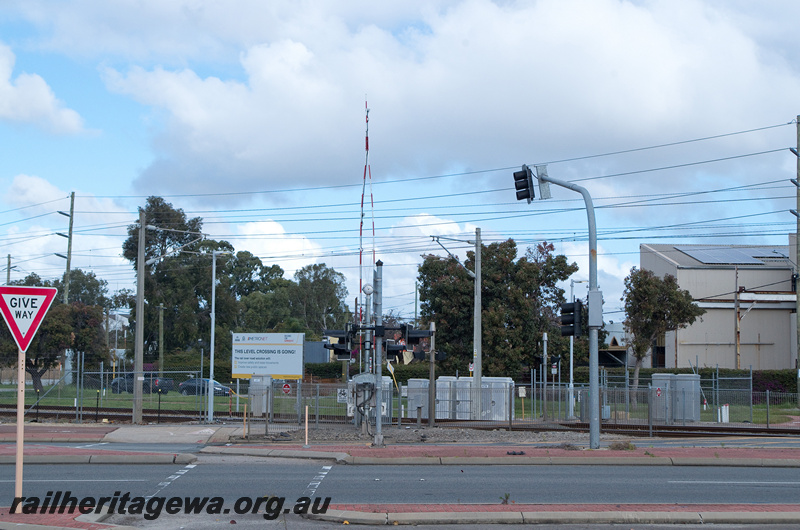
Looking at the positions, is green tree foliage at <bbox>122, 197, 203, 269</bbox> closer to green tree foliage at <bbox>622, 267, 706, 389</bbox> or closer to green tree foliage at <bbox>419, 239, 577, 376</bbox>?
green tree foliage at <bbox>419, 239, 577, 376</bbox>

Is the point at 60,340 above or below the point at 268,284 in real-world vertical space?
below

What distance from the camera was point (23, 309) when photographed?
1033cm

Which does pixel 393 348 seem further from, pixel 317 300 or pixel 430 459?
pixel 317 300

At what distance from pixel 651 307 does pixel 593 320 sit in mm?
27984

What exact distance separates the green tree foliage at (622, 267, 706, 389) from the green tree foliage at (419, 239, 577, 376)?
23.6 ft

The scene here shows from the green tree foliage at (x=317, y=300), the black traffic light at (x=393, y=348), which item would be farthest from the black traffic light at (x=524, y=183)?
the green tree foliage at (x=317, y=300)

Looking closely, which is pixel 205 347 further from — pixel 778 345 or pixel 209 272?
pixel 778 345

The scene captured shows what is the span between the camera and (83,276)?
367 feet

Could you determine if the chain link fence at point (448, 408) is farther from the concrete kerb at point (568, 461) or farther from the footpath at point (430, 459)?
the concrete kerb at point (568, 461)

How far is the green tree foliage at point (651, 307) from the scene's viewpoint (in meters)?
45.6

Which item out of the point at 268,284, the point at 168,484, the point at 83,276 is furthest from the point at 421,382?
the point at 83,276

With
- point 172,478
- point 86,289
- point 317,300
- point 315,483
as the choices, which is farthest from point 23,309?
point 86,289

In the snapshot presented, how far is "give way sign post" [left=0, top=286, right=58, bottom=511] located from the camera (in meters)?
10.2

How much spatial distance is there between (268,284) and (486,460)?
255 ft
